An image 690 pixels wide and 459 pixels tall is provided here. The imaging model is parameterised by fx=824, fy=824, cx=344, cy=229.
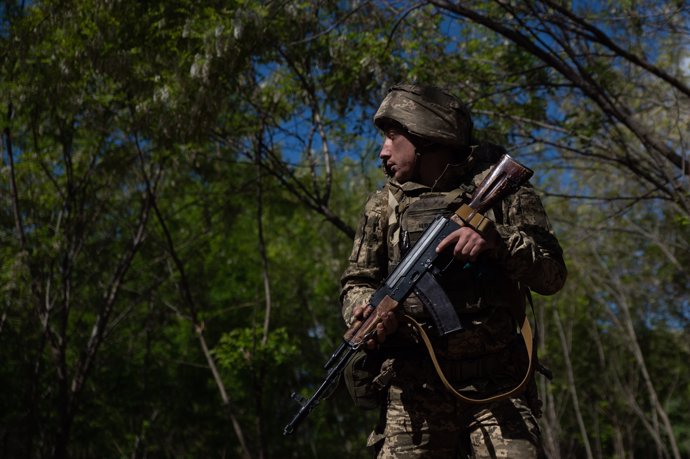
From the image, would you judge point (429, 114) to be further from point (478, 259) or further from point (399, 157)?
point (478, 259)

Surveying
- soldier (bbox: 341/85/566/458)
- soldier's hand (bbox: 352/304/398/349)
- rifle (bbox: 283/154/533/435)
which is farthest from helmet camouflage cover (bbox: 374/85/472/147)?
soldier's hand (bbox: 352/304/398/349)

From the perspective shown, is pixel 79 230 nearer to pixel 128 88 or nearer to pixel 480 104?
pixel 128 88

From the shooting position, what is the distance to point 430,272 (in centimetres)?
307

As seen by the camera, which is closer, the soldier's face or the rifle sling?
the rifle sling

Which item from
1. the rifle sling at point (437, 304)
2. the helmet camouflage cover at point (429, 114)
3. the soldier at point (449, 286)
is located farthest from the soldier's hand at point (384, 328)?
the helmet camouflage cover at point (429, 114)

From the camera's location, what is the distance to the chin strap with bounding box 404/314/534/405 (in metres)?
2.96

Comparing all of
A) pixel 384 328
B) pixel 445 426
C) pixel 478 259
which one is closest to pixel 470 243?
pixel 478 259

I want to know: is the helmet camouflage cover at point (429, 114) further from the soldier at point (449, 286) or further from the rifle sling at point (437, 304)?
the rifle sling at point (437, 304)

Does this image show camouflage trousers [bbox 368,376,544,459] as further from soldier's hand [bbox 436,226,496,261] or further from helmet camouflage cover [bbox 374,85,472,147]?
helmet camouflage cover [bbox 374,85,472,147]

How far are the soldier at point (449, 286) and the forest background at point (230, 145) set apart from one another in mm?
478

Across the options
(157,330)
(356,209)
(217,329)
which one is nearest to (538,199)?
(356,209)

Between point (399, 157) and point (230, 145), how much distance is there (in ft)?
23.2

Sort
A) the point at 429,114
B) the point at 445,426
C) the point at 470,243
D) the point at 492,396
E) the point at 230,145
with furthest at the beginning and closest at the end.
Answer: the point at 230,145, the point at 429,114, the point at 445,426, the point at 492,396, the point at 470,243

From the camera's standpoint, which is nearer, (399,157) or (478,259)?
(478,259)
